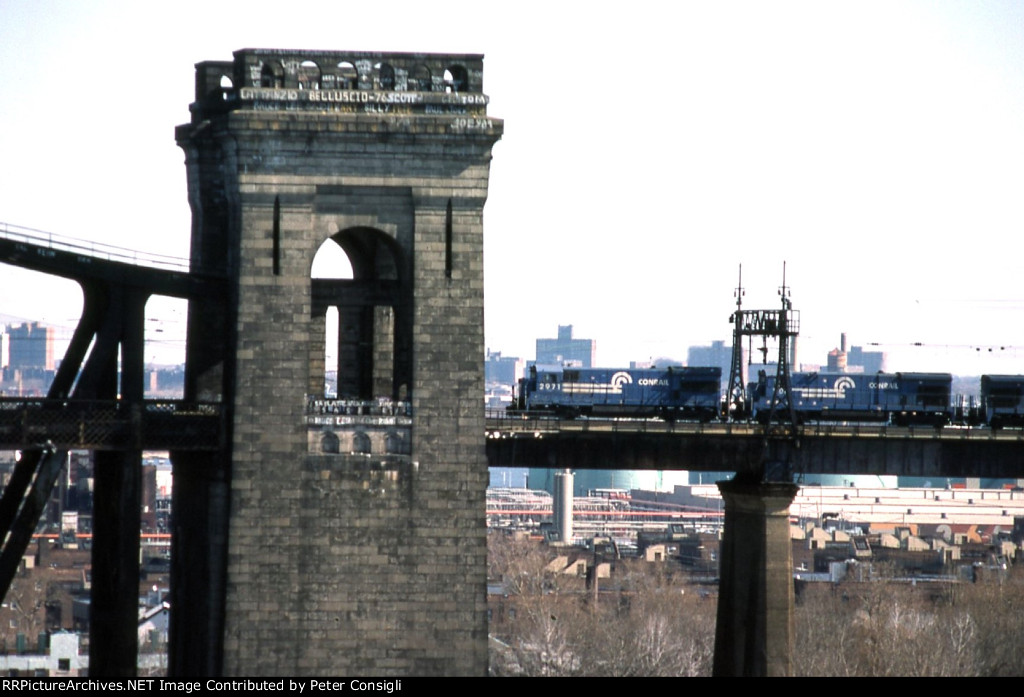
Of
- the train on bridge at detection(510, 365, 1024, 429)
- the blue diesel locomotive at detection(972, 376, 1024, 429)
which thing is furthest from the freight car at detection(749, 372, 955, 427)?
the blue diesel locomotive at detection(972, 376, 1024, 429)

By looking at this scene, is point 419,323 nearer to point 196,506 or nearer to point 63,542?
point 196,506

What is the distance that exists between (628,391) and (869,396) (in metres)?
13.6

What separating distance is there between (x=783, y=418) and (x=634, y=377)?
29.0 feet

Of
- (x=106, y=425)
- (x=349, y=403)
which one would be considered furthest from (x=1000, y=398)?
(x=106, y=425)

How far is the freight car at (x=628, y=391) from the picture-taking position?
93438 mm

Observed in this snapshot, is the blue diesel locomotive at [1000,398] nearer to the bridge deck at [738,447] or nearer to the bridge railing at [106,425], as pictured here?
the bridge deck at [738,447]

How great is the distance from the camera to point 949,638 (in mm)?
108000

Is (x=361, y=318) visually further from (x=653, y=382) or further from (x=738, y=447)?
(x=653, y=382)

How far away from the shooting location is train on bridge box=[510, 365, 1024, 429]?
92.4 metres

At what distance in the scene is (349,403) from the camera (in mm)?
46500

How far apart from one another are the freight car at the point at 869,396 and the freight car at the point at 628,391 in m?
2.97

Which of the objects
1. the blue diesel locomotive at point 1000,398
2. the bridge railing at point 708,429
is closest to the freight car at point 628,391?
the blue diesel locomotive at point 1000,398

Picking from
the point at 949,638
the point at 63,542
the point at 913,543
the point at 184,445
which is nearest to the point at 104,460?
the point at 184,445

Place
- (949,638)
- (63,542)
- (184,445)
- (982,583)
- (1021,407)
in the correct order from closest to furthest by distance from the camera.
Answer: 1. (184,445)
2. (1021,407)
3. (949,638)
4. (982,583)
5. (63,542)
